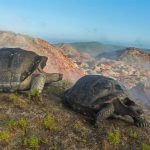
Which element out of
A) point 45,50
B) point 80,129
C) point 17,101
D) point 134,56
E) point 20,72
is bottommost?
point 134,56

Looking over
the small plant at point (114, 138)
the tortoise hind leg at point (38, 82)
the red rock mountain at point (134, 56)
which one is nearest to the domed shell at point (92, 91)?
the tortoise hind leg at point (38, 82)

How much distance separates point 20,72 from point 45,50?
1179 cm

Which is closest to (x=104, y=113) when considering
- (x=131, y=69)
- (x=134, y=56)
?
(x=131, y=69)

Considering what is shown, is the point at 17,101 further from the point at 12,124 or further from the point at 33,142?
the point at 33,142

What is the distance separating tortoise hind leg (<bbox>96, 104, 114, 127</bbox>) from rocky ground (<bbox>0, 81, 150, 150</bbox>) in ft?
0.58

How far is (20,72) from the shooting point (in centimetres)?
1227

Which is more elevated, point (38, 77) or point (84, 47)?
point (38, 77)

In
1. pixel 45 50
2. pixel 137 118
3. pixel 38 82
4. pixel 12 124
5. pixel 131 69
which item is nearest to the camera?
pixel 12 124

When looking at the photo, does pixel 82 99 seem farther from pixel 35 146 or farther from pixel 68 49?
pixel 68 49

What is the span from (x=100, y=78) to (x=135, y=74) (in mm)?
20897

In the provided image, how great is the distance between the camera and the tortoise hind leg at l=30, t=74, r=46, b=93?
478 inches

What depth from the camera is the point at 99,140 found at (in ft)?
34.7

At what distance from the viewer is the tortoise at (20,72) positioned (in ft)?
40.0

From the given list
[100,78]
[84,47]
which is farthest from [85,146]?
[84,47]
